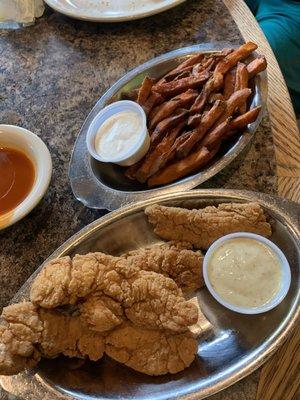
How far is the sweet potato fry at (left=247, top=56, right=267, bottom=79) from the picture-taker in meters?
1.67

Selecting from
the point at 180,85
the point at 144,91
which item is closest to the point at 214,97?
the point at 180,85

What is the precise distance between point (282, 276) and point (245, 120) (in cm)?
55

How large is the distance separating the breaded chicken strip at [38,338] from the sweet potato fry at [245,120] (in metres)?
0.78

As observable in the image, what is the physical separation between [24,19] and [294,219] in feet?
5.21

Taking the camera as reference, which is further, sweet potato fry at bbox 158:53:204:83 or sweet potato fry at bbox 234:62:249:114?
Result: sweet potato fry at bbox 158:53:204:83

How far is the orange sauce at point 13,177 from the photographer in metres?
1.54

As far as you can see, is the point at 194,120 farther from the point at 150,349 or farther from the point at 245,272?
the point at 150,349

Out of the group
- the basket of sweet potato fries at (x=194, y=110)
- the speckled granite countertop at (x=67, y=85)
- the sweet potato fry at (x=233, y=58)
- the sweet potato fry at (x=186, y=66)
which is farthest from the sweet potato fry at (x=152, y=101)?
the speckled granite countertop at (x=67, y=85)

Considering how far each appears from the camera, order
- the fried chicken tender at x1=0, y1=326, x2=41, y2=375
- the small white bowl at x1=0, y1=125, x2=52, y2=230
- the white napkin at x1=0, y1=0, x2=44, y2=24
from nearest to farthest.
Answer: the fried chicken tender at x1=0, y1=326, x2=41, y2=375 → the small white bowl at x1=0, y1=125, x2=52, y2=230 → the white napkin at x1=0, y1=0, x2=44, y2=24

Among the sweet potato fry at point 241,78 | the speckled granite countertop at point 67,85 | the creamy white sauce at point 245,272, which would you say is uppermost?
the sweet potato fry at point 241,78

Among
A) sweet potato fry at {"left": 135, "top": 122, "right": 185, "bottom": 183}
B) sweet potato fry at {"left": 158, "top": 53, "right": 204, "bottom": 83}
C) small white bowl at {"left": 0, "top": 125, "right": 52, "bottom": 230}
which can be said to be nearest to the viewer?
small white bowl at {"left": 0, "top": 125, "right": 52, "bottom": 230}

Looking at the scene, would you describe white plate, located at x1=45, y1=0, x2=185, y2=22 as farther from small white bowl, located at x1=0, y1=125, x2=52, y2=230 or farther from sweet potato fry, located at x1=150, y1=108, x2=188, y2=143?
small white bowl, located at x1=0, y1=125, x2=52, y2=230

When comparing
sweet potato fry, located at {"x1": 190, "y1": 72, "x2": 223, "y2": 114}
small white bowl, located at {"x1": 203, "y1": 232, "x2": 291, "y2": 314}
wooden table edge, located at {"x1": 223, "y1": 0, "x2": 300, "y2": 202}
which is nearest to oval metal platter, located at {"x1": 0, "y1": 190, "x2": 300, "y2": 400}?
small white bowl, located at {"x1": 203, "y1": 232, "x2": 291, "y2": 314}

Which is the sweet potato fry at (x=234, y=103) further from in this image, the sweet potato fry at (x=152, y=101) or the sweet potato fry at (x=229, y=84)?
the sweet potato fry at (x=152, y=101)
